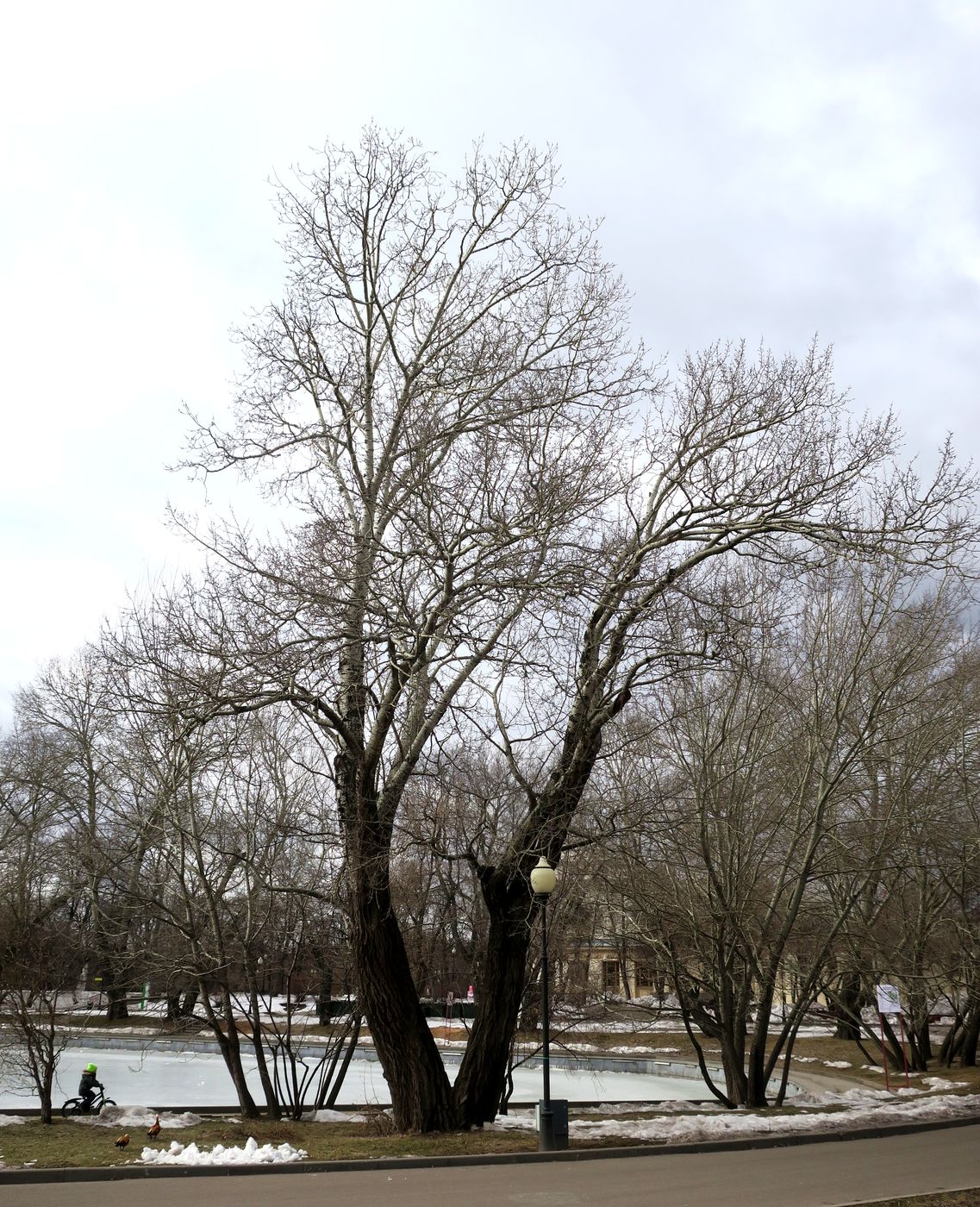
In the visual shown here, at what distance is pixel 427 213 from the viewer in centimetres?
1499

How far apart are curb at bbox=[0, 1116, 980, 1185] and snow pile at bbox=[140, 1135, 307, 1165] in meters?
0.29

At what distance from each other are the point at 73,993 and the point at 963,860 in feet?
61.4

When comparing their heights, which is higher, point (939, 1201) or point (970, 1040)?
point (939, 1201)

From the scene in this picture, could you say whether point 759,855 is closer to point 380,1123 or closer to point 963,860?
point 963,860

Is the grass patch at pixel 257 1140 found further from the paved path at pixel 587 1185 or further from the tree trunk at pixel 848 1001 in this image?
the tree trunk at pixel 848 1001

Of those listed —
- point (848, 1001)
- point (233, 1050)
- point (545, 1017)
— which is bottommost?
point (848, 1001)

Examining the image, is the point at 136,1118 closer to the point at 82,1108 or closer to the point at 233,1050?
the point at 233,1050

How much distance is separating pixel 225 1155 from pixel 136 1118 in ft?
21.0

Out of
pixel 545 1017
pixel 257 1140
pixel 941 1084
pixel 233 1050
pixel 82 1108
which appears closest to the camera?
pixel 545 1017

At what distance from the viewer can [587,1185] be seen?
33.2 ft

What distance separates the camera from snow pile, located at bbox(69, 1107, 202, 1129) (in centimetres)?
1598

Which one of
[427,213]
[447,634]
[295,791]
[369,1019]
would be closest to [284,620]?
[447,634]

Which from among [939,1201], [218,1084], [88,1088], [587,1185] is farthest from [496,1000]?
[218,1084]

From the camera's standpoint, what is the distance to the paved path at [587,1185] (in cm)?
922
